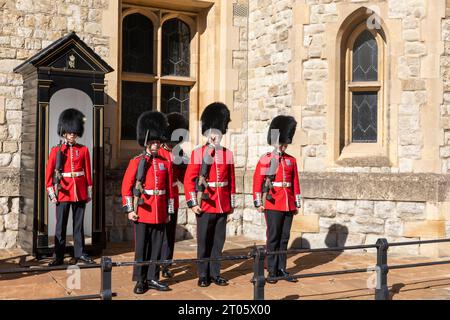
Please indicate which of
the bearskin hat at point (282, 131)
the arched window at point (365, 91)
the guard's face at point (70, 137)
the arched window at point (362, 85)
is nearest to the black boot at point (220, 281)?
the bearskin hat at point (282, 131)

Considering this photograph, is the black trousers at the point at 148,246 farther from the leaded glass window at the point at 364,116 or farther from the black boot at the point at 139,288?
the leaded glass window at the point at 364,116

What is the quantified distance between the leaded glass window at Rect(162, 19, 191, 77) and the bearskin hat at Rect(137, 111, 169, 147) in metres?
3.66

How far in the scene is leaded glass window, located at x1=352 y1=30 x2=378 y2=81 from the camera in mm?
7891

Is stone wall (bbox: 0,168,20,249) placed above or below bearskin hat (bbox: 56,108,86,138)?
below

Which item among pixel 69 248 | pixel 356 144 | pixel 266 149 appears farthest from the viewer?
pixel 266 149

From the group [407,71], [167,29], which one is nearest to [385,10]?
[407,71]

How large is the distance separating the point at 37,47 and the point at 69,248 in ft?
8.83

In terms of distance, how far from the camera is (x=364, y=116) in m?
7.96

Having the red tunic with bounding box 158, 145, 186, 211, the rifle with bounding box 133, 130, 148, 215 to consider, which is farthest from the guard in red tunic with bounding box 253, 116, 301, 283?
the rifle with bounding box 133, 130, 148, 215

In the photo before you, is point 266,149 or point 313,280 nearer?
point 313,280

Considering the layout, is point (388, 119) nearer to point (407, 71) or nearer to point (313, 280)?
point (407, 71)

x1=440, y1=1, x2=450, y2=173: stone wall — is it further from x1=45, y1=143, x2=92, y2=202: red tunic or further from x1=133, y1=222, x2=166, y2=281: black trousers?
x1=45, y1=143, x2=92, y2=202: red tunic

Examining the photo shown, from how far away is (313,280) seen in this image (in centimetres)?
584

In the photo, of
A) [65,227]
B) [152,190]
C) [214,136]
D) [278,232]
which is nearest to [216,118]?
[214,136]
